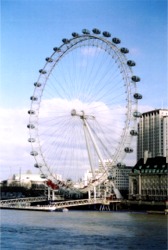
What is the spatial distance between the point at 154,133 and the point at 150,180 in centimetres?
3302

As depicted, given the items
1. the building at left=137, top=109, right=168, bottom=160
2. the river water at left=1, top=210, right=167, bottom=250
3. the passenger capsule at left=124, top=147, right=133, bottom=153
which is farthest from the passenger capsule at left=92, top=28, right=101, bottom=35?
the building at left=137, top=109, right=168, bottom=160

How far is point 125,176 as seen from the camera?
104000 millimetres

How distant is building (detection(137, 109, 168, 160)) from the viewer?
96.8 meters

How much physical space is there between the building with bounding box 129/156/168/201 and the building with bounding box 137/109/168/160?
78.6ft

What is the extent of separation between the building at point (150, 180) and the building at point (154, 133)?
24.0 m

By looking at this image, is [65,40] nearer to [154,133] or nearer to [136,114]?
[136,114]

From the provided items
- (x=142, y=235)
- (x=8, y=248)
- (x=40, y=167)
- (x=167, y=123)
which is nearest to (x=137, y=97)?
(x=40, y=167)

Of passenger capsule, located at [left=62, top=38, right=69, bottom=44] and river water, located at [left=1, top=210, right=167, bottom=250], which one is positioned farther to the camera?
passenger capsule, located at [left=62, top=38, right=69, bottom=44]

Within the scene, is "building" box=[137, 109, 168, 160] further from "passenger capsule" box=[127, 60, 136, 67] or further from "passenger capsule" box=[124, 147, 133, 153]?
"passenger capsule" box=[127, 60, 136, 67]

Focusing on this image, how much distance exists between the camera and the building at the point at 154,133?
96.8m

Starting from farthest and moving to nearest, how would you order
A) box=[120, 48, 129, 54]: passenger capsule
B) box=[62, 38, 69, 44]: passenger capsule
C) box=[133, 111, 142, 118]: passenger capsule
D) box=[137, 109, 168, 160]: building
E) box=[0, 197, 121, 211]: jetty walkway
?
box=[137, 109, 168, 160]: building < box=[0, 197, 121, 211]: jetty walkway < box=[62, 38, 69, 44]: passenger capsule < box=[133, 111, 142, 118]: passenger capsule < box=[120, 48, 129, 54]: passenger capsule

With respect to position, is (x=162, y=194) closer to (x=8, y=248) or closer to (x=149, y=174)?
(x=149, y=174)

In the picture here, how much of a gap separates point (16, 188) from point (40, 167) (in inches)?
2490

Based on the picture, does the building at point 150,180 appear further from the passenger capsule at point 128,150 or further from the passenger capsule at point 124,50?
the passenger capsule at point 124,50
